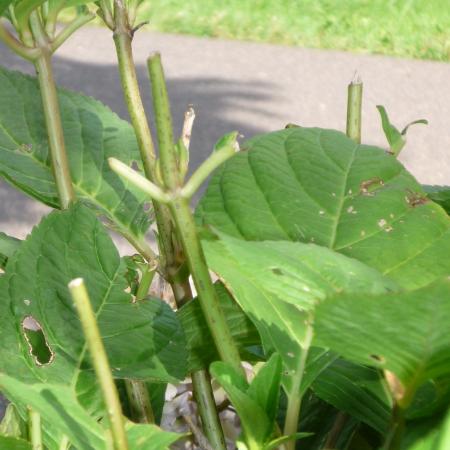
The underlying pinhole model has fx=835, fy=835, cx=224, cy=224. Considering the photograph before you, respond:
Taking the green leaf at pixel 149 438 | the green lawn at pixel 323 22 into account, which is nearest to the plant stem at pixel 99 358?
the green leaf at pixel 149 438

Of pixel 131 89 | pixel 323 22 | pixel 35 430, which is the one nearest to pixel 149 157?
pixel 131 89

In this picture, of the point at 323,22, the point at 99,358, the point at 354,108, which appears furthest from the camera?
the point at 323,22

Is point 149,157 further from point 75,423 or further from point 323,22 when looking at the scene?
point 323,22

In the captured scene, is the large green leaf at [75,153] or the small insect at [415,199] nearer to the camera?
the small insect at [415,199]

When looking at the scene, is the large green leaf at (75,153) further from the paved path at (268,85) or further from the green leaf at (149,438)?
the paved path at (268,85)

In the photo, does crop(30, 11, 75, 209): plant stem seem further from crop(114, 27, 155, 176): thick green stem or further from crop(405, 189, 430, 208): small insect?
crop(405, 189, 430, 208): small insect

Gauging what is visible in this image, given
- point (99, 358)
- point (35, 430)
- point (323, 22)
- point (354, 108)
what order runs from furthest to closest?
point (323, 22) → point (354, 108) → point (35, 430) → point (99, 358)

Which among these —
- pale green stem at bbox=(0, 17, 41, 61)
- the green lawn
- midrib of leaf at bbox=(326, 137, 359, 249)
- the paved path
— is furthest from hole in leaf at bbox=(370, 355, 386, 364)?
the green lawn
